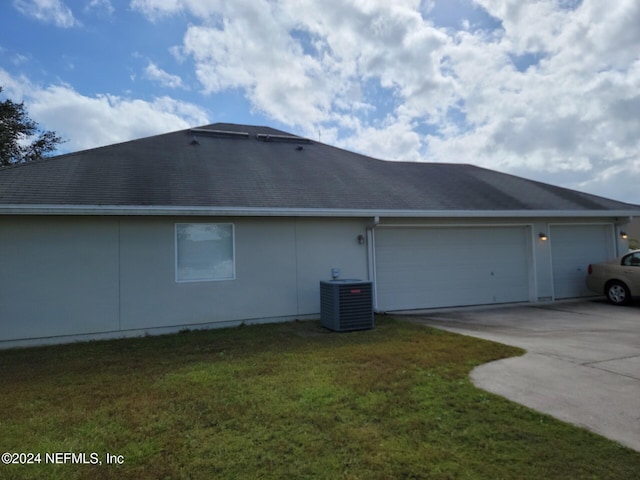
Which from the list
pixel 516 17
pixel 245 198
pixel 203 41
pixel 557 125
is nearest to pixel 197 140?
pixel 203 41

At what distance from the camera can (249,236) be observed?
7.97 meters

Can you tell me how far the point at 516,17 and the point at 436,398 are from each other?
32.2ft

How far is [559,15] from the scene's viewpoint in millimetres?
9766

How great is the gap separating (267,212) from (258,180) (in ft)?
5.48

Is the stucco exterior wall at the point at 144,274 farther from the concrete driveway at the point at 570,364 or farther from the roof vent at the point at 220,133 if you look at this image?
the roof vent at the point at 220,133

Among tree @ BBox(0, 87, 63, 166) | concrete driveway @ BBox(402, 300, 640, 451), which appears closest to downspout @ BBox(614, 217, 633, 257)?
concrete driveway @ BBox(402, 300, 640, 451)

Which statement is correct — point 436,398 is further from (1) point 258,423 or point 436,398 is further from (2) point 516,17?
(2) point 516,17

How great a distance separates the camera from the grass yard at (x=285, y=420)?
2.68m

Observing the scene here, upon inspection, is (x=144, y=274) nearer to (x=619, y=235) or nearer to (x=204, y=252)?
(x=204, y=252)

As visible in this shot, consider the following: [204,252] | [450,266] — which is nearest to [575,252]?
[450,266]

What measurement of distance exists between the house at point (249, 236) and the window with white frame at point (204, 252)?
0.03 metres

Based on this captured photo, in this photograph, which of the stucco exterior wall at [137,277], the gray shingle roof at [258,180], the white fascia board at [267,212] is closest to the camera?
the white fascia board at [267,212]

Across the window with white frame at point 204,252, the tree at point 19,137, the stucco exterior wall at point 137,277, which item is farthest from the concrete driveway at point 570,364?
the tree at point 19,137

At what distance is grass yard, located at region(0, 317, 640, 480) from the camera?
2.68 meters
